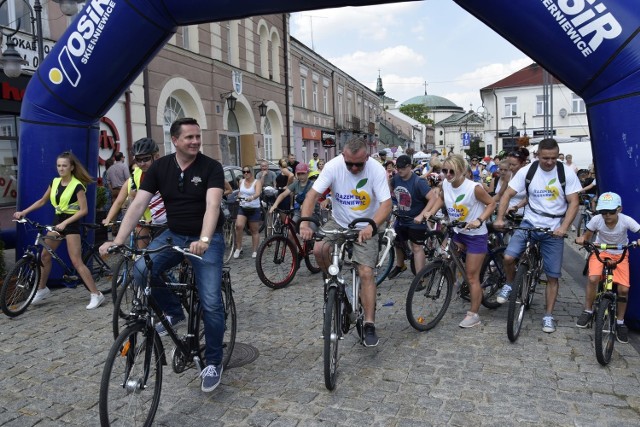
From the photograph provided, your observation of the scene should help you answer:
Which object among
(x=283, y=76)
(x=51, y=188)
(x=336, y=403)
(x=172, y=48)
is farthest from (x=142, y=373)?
(x=283, y=76)

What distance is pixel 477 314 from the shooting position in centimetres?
Answer: 558

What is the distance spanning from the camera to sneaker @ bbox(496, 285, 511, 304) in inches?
233

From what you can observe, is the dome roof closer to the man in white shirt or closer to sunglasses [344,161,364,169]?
the man in white shirt

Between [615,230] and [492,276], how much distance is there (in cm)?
150

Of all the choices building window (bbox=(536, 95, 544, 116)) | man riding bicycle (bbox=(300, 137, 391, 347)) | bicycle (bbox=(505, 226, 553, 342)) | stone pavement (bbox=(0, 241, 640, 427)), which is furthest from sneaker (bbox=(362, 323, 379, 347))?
building window (bbox=(536, 95, 544, 116))

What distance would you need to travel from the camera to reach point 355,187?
4.73 m

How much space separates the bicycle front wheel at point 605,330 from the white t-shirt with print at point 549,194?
102 centimetres

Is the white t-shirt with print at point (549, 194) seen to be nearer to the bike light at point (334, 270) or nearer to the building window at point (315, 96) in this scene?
the bike light at point (334, 270)

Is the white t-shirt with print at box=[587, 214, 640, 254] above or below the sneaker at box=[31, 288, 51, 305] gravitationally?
above

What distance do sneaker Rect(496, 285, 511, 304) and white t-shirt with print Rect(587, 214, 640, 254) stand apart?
1.16m

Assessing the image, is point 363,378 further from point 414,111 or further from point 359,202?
point 414,111

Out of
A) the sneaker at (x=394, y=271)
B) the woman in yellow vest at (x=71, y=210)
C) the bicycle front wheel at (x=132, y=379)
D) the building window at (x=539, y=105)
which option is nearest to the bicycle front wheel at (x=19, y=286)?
the woman in yellow vest at (x=71, y=210)

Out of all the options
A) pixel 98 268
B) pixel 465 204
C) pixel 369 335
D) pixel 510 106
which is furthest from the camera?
pixel 510 106

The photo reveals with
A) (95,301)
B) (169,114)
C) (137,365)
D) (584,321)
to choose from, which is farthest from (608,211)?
(169,114)
